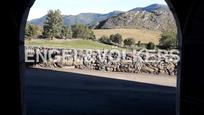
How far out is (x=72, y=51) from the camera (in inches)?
Answer: 950

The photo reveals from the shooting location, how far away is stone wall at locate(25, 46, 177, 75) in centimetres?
2222

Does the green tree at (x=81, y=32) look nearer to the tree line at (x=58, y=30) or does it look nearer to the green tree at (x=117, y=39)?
the tree line at (x=58, y=30)

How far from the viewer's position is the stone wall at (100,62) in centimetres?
2222

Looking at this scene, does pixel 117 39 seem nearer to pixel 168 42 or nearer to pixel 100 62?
pixel 168 42

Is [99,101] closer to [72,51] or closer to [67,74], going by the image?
[67,74]

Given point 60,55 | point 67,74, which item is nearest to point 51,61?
point 60,55

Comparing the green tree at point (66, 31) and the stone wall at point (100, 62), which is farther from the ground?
the green tree at point (66, 31)

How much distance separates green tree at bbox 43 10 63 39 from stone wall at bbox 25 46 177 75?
1158 centimetres

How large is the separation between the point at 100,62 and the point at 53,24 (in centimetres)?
1759

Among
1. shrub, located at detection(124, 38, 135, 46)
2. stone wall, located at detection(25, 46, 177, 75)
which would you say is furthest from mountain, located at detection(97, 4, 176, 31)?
stone wall, located at detection(25, 46, 177, 75)
